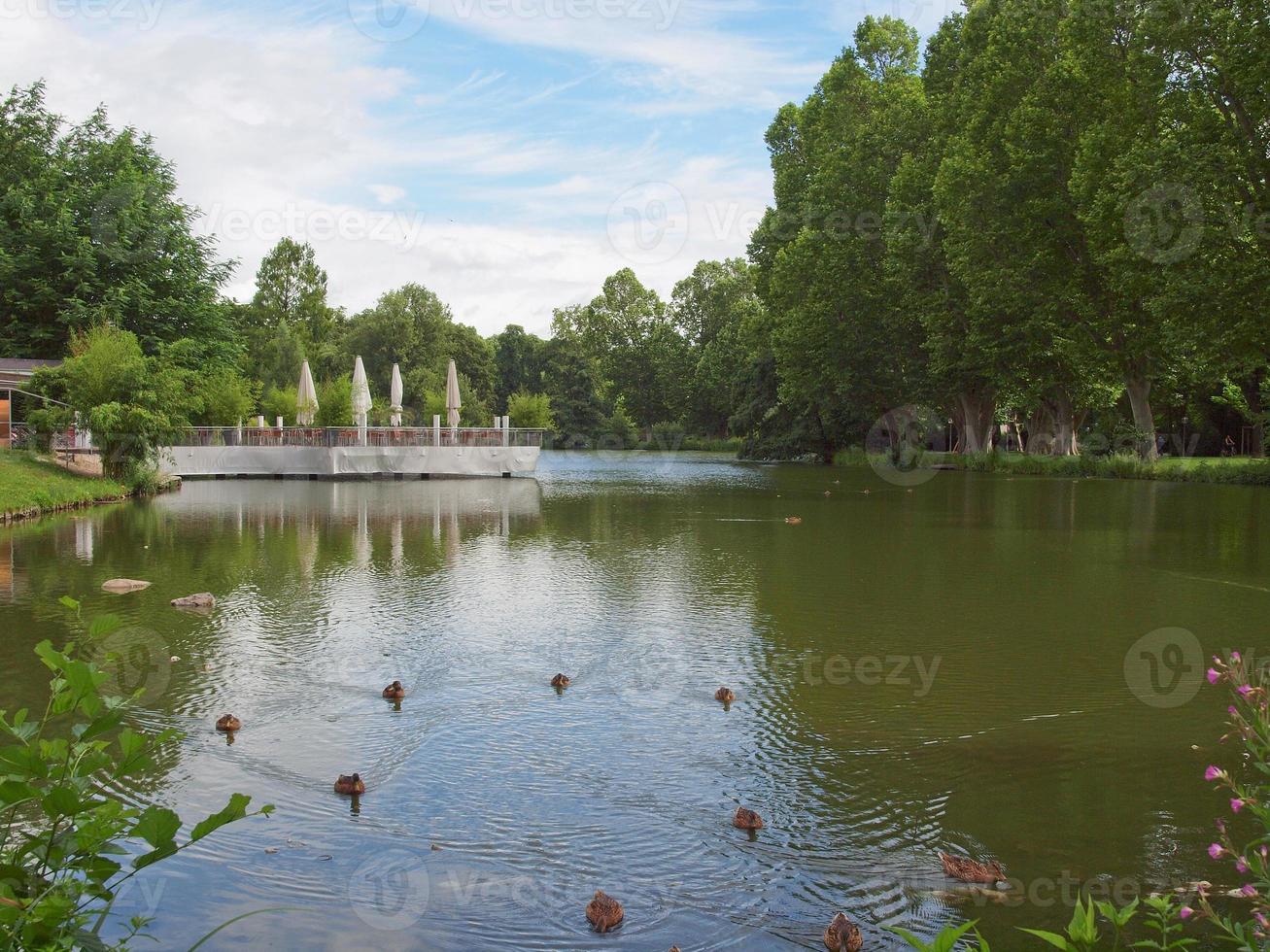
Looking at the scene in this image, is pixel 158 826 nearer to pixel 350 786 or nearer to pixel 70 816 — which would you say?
pixel 70 816

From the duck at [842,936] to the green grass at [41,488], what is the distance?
22339 mm

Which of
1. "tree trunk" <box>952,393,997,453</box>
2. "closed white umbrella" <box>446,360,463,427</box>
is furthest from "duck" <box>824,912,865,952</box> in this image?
"tree trunk" <box>952,393,997,453</box>

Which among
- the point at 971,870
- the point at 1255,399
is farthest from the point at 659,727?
the point at 1255,399

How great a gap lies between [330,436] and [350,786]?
35899 mm

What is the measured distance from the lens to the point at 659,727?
24.6 feet

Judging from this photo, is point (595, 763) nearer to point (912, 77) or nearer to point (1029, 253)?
point (1029, 253)

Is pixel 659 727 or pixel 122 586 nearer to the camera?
pixel 659 727

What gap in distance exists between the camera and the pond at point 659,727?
16.0 ft

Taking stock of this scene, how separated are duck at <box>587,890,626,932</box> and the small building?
107 feet

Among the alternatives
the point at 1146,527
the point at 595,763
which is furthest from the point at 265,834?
the point at 1146,527

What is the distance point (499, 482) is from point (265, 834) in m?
33.7

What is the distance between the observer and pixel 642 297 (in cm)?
10619

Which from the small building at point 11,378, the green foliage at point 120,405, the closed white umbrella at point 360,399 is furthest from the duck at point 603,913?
the closed white umbrella at point 360,399

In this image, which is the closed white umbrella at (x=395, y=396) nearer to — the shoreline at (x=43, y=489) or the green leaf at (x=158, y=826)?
the shoreline at (x=43, y=489)
